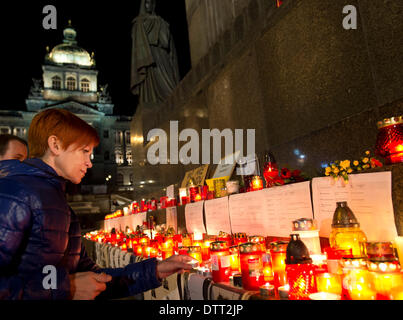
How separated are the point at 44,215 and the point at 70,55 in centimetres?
5814

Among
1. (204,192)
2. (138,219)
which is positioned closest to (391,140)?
(204,192)

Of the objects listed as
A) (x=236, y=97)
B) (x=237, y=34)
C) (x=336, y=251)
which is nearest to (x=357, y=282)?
(x=336, y=251)

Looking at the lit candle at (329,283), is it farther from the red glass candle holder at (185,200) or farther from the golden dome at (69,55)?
the golden dome at (69,55)

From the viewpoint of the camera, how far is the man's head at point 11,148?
2332mm

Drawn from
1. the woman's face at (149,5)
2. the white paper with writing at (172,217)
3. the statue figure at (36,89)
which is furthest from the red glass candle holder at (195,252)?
the statue figure at (36,89)

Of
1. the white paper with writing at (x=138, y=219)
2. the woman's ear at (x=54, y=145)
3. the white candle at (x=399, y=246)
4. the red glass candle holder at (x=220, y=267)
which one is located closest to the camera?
the woman's ear at (x=54, y=145)

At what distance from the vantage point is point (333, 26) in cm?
308

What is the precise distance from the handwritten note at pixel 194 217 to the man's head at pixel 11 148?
2234 mm

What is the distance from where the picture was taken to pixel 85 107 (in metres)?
46.2

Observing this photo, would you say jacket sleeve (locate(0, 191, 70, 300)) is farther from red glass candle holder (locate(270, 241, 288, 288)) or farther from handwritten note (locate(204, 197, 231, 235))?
handwritten note (locate(204, 197, 231, 235))

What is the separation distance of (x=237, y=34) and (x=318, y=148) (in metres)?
3.21

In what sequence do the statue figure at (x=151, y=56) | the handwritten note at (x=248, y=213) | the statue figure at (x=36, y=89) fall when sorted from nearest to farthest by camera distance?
the handwritten note at (x=248, y=213)
the statue figure at (x=151, y=56)
the statue figure at (x=36, y=89)

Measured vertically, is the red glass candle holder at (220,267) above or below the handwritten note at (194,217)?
below

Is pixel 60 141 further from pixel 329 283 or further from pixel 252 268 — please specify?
pixel 329 283
